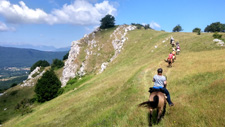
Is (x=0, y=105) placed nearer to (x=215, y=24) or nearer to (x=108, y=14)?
(x=108, y=14)

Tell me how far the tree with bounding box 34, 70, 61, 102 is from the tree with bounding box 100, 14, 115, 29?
2723 inches

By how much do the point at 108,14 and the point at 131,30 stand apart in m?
38.0

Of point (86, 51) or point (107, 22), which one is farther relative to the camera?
point (107, 22)

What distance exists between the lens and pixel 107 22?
114250 mm

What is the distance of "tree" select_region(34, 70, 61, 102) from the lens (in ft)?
180

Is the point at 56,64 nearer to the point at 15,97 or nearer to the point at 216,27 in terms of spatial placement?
the point at 15,97

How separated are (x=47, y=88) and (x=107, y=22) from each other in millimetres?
77920

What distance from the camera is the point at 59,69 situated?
98438 mm

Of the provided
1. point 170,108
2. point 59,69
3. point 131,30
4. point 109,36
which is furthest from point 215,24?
point 59,69

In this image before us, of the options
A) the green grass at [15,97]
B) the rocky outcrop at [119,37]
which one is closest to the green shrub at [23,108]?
the green grass at [15,97]

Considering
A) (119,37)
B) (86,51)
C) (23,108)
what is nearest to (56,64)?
(86,51)

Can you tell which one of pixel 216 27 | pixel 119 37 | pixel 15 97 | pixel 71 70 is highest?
pixel 216 27

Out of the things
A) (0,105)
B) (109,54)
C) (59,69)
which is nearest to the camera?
(0,105)

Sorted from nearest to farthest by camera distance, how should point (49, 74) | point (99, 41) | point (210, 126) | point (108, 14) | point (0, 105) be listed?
point (210, 126) < point (49, 74) < point (0, 105) < point (99, 41) < point (108, 14)
